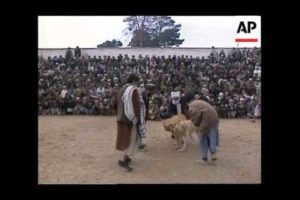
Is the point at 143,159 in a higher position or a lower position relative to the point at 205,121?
lower

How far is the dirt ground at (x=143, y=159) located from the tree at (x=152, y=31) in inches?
599

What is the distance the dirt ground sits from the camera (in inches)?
318

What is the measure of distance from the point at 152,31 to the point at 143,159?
19242mm

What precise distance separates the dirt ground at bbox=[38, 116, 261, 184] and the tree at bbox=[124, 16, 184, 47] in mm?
15209

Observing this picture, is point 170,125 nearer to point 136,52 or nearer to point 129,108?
point 129,108

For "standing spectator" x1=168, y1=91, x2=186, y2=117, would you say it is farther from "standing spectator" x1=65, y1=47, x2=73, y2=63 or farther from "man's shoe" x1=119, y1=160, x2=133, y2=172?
"standing spectator" x1=65, y1=47, x2=73, y2=63

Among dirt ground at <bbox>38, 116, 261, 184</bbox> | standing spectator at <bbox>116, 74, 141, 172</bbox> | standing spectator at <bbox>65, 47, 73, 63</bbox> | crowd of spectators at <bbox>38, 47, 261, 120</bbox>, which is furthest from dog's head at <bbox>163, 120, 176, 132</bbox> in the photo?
standing spectator at <bbox>65, 47, 73, 63</bbox>

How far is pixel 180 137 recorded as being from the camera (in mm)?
9828

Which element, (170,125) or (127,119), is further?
(170,125)

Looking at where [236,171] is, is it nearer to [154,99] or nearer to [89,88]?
[154,99]

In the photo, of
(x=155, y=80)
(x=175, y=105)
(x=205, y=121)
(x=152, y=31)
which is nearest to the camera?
(x=205, y=121)

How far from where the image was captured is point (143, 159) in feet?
30.1

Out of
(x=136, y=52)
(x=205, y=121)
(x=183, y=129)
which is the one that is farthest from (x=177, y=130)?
(x=136, y=52)

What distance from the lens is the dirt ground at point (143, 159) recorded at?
809 cm
